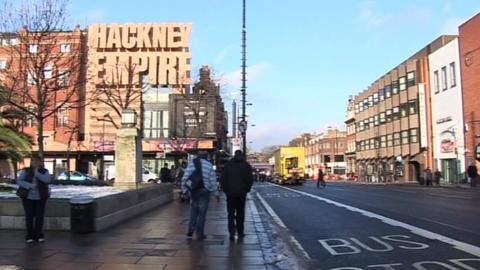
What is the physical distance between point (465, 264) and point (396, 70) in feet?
228

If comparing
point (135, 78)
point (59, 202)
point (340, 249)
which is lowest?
point (340, 249)

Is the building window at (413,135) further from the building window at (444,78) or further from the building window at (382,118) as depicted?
the building window at (382,118)

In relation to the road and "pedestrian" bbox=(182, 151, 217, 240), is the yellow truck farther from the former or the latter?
"pedestrian" bbox=(182, 151, 217, 240)

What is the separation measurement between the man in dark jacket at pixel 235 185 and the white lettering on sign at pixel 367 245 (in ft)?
6.05

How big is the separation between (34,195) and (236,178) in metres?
3.99

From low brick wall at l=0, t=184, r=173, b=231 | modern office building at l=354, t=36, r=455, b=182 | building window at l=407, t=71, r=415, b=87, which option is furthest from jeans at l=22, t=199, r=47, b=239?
building window at l=407, t=71, r=415, b=87

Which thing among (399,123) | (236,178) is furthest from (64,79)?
(399,123)

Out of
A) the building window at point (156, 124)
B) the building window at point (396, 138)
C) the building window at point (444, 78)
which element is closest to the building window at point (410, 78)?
the building window at point (444, 78)

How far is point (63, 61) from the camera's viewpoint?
27.4 meters

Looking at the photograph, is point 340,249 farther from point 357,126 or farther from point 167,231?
point 357,126

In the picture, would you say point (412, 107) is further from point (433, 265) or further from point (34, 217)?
point (433, 265)

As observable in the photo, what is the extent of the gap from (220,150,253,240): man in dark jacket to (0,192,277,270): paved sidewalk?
54 cm

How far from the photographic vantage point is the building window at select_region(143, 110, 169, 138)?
238ft

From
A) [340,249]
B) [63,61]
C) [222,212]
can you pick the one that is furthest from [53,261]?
[63,61]
